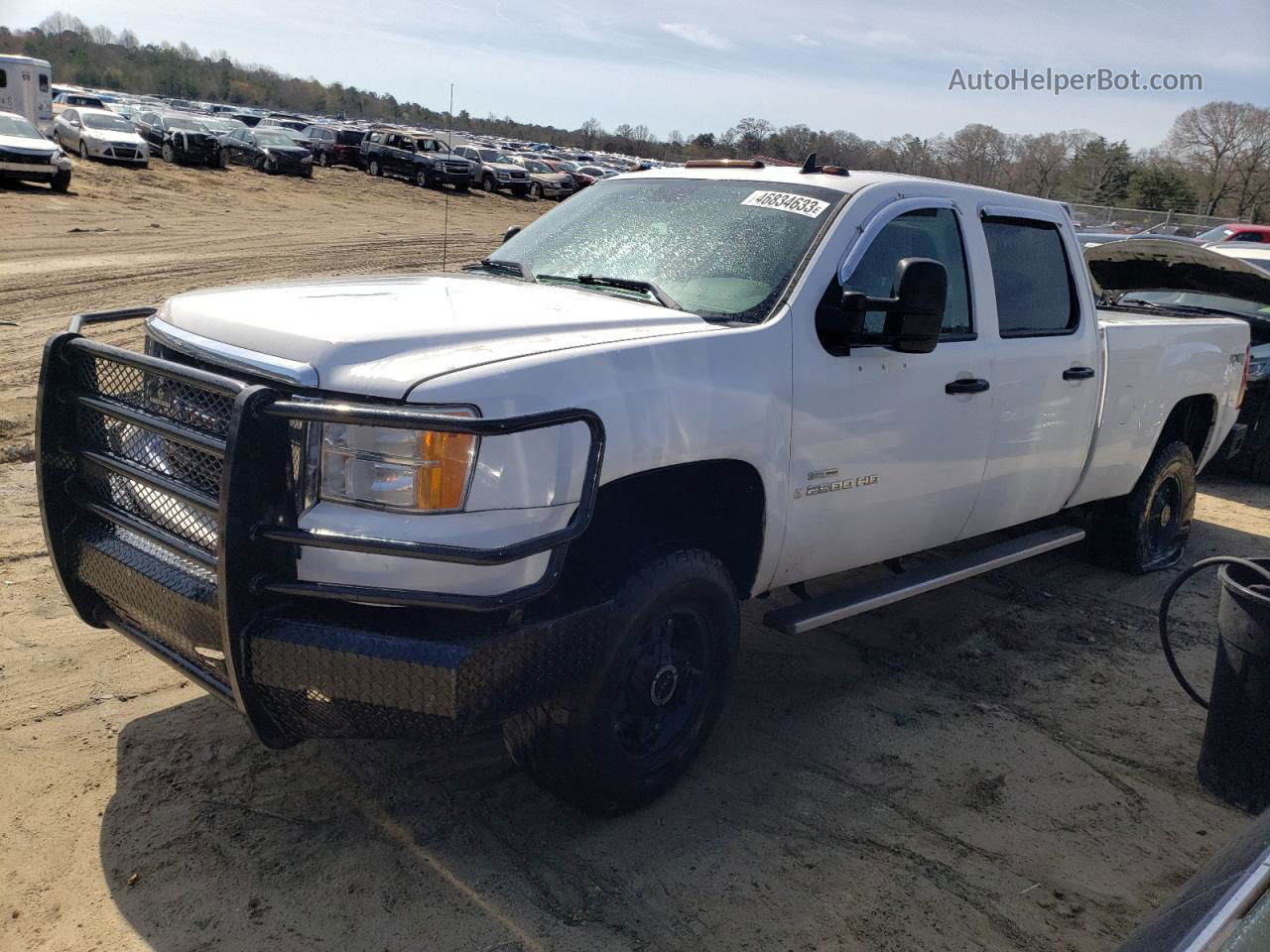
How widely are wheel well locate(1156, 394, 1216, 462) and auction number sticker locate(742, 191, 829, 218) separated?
3.40 metres

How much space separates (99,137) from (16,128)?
625 centimetres

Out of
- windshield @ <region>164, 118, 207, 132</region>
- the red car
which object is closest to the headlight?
the red car

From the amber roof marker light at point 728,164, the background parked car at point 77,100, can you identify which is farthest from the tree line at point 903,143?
the background parked car at point 77,100

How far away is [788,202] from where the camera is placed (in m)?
4.28

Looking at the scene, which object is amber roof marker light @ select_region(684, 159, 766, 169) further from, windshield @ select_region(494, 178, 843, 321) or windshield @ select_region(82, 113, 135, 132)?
Answer: windshield @ select_region(82, 113, 135, 132)

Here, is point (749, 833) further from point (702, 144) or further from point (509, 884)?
point (702, 144)

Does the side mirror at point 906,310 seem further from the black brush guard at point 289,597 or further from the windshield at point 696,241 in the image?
the black brush guard at point 289,597

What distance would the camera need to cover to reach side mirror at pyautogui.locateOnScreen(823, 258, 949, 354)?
3.76 metres

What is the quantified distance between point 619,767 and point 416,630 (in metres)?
0.90

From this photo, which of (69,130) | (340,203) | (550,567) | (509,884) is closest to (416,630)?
(550,567)

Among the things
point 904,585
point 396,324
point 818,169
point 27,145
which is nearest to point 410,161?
point 27,145

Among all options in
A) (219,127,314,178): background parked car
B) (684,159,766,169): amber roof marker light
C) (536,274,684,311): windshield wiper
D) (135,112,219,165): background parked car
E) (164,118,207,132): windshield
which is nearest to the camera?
(536,274,684,311): windshield wiper

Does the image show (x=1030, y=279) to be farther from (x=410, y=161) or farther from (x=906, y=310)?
(x=410, y=161)

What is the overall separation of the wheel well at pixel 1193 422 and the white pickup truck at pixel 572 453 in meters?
1.72
